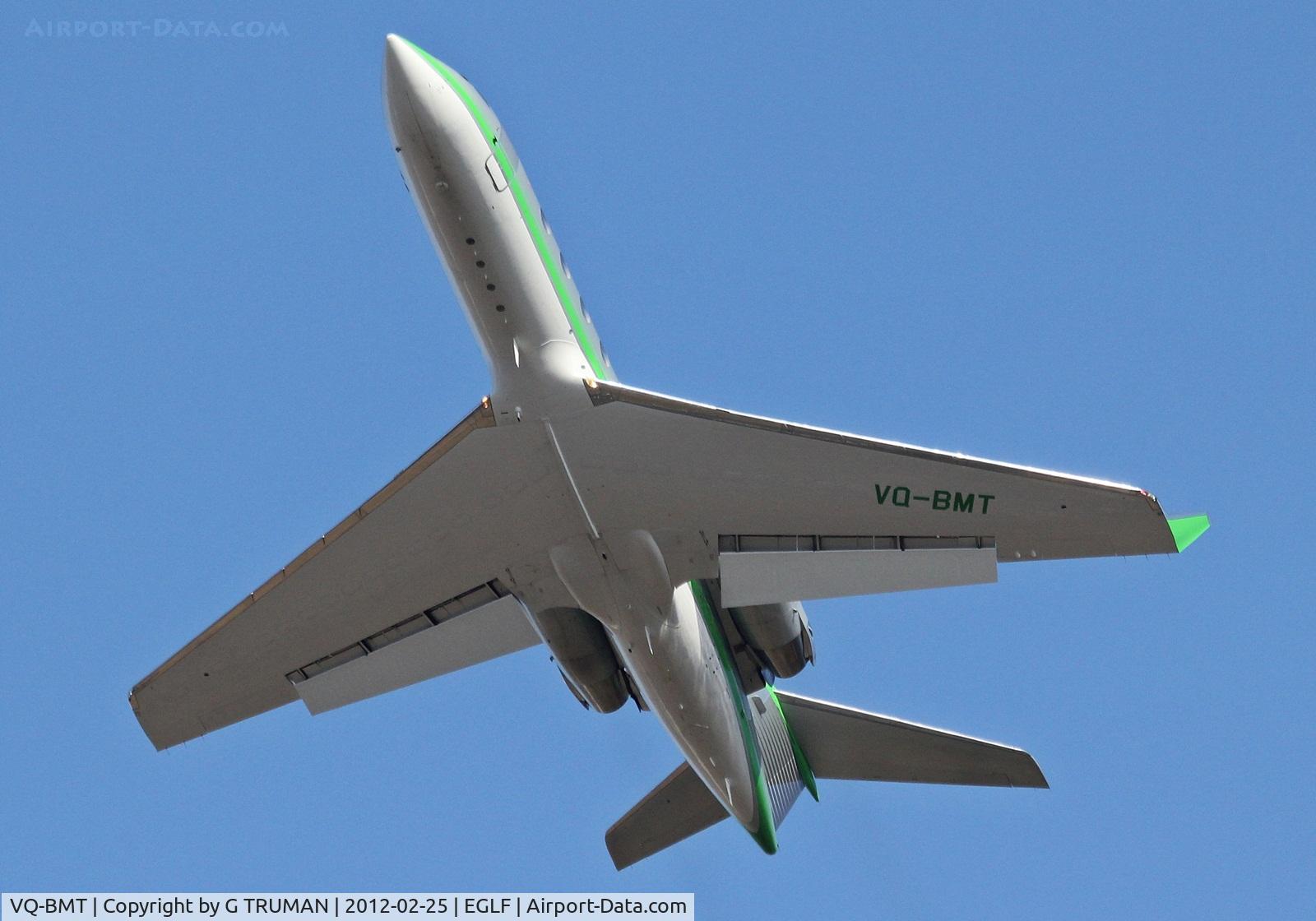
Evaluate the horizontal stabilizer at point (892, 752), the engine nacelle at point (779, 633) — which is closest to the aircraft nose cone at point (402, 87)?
the engine nacelle at point (779, 633)

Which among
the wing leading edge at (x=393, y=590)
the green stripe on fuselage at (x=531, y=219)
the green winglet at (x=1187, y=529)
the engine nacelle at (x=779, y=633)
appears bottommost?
the green winglet at (x=1187, y=529)

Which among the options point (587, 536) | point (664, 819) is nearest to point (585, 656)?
point (587, 536)

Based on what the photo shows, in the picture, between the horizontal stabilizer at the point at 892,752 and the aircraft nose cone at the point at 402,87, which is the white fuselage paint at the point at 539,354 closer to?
the aircraft nose cone at the point at 402,87

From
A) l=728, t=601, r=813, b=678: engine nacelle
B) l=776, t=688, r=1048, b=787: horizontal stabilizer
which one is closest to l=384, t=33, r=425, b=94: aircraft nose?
l=728, t=601, r=813, b=678: engine nacelle

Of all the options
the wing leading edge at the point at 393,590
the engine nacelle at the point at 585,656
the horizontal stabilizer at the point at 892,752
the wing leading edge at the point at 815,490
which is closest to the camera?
the wing leading edge at the point at 815,490

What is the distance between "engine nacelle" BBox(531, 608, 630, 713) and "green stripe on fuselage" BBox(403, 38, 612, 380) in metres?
3.86

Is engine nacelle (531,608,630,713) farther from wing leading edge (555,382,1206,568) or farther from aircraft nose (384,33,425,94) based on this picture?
aircraft nose (384,33,425,94)

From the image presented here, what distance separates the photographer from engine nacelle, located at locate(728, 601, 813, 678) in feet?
85.9

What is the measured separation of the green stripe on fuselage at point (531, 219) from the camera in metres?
22.3

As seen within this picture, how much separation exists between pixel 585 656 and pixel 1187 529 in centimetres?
896

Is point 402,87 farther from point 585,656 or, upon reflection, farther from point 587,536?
point 585,656

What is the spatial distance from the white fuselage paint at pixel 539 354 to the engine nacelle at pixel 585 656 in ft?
1.88

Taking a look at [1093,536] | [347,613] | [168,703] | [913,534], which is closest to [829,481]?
[913,534]

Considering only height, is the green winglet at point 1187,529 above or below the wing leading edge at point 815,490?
below
